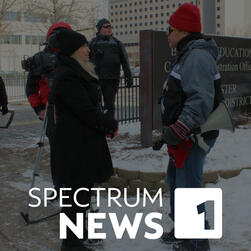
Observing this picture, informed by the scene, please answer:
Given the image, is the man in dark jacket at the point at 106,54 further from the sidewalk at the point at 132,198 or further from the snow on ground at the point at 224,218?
the snow on ground at the point at 224,218

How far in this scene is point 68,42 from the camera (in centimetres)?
311

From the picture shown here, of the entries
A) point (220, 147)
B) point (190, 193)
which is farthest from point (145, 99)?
point (190, 193)

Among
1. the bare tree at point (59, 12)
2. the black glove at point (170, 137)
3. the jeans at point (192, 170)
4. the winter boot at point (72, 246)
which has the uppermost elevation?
the bare tree at point (59, 12)

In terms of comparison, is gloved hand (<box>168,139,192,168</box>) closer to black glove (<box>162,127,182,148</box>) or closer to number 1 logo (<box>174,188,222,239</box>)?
black glove (<box>162,127,182,148</box>)

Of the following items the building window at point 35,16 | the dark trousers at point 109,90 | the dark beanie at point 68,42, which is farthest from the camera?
the building window at point 35,16

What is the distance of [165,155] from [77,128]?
2.62 m

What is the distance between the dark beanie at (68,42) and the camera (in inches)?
122

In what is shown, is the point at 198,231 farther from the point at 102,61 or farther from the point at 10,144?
the point at 10,144

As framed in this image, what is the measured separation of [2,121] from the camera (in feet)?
35.2

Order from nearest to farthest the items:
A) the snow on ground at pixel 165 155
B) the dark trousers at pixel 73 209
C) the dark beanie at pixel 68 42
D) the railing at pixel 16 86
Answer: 1. the dark beanie at pixel 68 42
2. the dark trousers at pixel 73 209
3. the snow on ground at pixel 165 155
4. the railing at pixel 16 86

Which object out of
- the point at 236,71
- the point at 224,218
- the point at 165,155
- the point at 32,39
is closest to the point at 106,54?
the point at 165,155

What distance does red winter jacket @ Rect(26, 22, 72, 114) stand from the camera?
175 inches

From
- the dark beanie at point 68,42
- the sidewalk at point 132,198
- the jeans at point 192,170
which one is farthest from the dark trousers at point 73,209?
the dark beanie at point 68,42

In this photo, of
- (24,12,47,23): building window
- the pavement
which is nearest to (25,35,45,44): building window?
(24,12,47,23): building window
